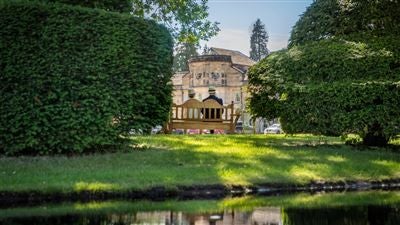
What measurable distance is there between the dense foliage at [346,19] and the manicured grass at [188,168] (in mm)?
5128

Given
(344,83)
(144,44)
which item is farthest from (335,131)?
(144,44)

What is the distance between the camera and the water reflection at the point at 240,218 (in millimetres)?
7730

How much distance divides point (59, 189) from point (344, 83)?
9.26m

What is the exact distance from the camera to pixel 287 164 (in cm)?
1261

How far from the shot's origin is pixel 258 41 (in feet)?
369

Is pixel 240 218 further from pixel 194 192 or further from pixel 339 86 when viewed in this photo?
pixel 339 86

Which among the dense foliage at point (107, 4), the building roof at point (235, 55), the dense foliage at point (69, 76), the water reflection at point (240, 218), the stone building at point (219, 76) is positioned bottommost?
the water reflection at point (240, 218)

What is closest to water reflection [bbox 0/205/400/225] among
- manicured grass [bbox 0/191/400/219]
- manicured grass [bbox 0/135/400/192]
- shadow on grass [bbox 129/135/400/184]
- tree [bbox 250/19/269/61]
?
manicured grass [bbox 0/191/400/219]

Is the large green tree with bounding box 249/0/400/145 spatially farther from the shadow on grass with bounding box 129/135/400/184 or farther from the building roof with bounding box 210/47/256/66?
the building roof with bounding box 210/47/256/66

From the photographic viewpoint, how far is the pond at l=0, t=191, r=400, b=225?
784 cm

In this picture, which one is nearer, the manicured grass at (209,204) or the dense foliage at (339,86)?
the manicured grass at (209,204)

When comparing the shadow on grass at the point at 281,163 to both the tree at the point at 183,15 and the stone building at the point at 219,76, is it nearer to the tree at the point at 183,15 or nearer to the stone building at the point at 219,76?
the tree at the point at 183,15

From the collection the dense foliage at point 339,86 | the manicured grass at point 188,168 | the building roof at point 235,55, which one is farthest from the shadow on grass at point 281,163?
the building roof at point 235,55

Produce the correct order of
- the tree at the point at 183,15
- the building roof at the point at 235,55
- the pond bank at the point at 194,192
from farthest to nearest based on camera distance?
the building roof at the point at 235,55
the tree at the point at 183,15
the pond bank at the point at 194,192
